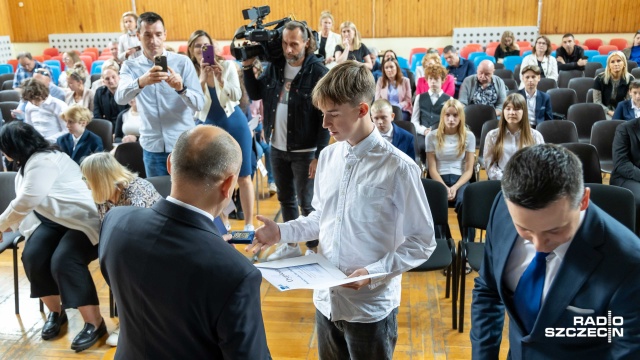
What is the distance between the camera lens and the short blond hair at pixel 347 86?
1734mm

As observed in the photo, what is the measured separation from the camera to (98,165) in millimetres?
3025

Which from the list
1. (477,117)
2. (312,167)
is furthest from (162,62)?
(477,117)

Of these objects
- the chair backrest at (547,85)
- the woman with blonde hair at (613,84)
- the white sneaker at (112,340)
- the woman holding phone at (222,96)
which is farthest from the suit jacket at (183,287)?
the chair backrest at (547,85)

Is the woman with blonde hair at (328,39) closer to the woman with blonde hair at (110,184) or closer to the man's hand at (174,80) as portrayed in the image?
the man's hand at (174,80)

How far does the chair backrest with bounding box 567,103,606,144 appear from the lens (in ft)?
19.5

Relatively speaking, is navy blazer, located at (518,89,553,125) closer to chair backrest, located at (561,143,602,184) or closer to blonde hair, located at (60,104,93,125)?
chair backrest, located at (561,143,602,184)

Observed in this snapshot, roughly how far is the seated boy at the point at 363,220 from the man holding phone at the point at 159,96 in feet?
6.75

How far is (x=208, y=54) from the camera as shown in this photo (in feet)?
12.8

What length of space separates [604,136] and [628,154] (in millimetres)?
833

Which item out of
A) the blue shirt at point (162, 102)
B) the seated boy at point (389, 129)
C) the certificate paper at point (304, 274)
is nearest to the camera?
the certificate paper at point (304, 274)

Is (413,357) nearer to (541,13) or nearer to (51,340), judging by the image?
(51,340)

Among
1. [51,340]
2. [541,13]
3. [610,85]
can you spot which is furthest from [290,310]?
[541,13]

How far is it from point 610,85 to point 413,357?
17.1 ft

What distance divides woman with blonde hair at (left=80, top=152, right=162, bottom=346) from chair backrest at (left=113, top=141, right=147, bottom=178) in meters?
1.23
